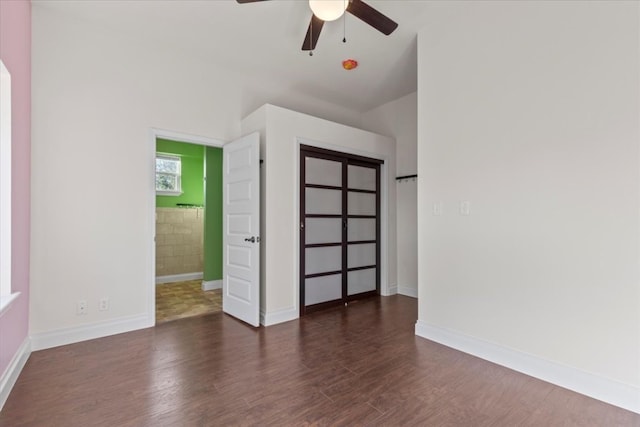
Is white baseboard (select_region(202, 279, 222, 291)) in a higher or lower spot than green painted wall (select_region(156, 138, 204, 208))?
lower

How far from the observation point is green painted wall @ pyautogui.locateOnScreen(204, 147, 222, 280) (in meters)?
4.92

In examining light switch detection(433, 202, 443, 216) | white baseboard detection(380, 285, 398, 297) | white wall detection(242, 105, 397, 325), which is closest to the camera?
light switch detection(433, 202, 443, 216)

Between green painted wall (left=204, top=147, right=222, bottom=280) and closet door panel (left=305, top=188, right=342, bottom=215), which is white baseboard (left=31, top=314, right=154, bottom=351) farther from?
closet door panel (left=305, top=188, right=342, bottom=215)

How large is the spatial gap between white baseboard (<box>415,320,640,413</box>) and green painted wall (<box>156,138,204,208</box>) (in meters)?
5.10

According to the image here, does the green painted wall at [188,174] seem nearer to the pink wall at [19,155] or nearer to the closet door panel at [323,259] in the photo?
the pink wall at [19,155]

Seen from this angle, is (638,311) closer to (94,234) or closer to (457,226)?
(457,226)

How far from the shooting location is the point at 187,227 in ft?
19.2

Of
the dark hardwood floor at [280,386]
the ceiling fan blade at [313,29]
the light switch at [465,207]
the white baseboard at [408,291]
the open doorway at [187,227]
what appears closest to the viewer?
the dark hardwood floor at [280,386]

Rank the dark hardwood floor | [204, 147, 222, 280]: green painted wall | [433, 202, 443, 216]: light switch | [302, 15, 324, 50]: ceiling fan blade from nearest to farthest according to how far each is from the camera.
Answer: the dark hardwood floor < [302, 15, 324, 50]: ceiling fan blade < [433, 202, 443, 216]: light switch < [204, 147, 222, 280]: green painted wall

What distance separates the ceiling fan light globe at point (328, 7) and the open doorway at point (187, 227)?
277 centimetres

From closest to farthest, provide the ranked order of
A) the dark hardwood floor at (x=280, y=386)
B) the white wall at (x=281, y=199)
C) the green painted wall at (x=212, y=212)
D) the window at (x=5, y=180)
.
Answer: the dark hardwood floor at (x=280, y=386) < the window at (x=5, y=180) < the white wall at (x=281, y=199) < the green painted wall at (x=212, y=212)

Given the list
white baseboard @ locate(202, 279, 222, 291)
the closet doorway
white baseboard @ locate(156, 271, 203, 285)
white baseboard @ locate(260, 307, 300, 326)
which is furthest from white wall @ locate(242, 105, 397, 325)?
white baseboard @ locate(156, 271, 203, 285)

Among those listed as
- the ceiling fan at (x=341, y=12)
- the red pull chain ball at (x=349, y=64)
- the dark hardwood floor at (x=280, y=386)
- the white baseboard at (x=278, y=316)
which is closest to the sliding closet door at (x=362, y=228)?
the white baseboard at (x=278, y=316)

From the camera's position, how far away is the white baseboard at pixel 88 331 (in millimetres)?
2674
